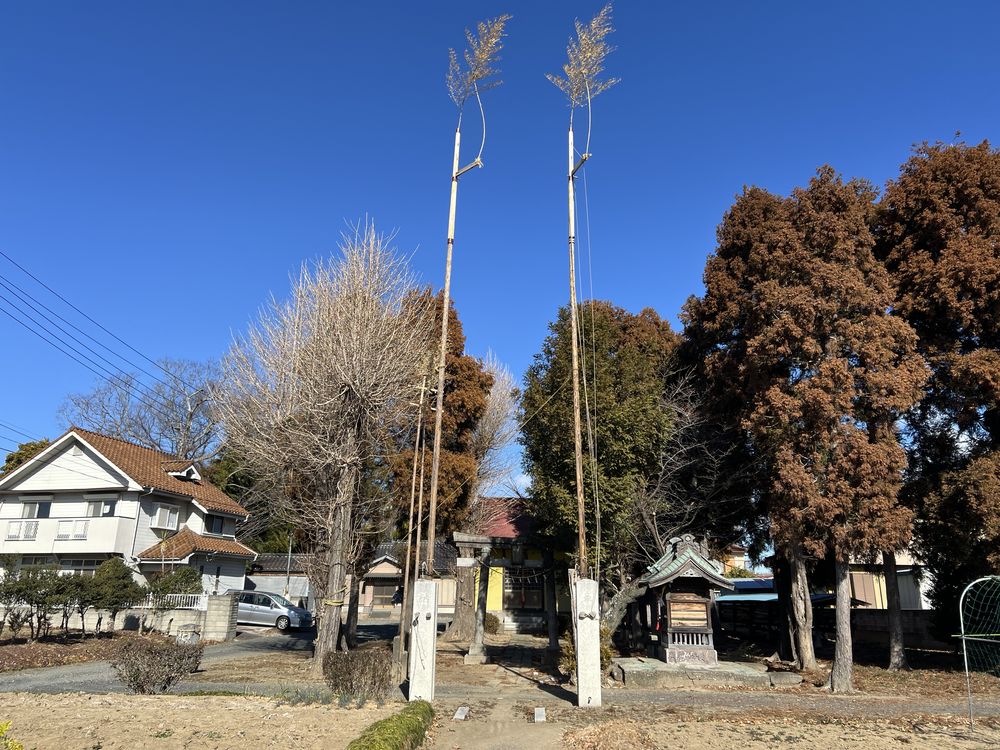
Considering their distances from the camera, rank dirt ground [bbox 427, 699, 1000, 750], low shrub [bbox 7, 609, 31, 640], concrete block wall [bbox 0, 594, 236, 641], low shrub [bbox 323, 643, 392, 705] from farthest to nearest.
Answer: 1. concrete block wall [bbox 0, 594, 236, 641]
2. low shrub [bbox 7, 609, 31, 640]
3. low shrub [bbox 323, 643, 392, 705]
4. dirt ground [bbox 427, 699, 1000, 750]

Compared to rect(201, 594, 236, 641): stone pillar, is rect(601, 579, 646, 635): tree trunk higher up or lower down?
higher up

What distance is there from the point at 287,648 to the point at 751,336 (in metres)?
17.2

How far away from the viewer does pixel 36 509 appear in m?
29.6

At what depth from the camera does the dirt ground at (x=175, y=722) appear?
23.5ft

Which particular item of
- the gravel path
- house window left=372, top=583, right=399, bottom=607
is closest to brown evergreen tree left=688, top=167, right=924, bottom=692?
the gravel path

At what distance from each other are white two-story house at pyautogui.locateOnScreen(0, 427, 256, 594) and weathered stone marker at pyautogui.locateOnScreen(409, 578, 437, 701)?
19731 millimetres

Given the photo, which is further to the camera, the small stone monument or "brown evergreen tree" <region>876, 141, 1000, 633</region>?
the small stone monument

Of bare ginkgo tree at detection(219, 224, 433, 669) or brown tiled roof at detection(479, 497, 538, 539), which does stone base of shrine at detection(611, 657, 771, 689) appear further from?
brown tiled roof at detection(479, 497, 538, 539)

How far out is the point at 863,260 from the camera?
15430 millimetres

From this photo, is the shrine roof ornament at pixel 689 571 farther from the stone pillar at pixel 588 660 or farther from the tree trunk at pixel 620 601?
the stone pillar at pixel 588 660

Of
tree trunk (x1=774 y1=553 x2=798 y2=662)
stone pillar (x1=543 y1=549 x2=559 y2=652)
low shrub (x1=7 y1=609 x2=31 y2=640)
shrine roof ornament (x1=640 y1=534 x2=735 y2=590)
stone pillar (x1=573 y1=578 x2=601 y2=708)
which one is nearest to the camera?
stone pillar (x1=573 y1=578 x2=601 y2=708)

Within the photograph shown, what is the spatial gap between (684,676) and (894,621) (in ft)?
23.0

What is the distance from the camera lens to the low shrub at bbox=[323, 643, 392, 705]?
10.2 meters

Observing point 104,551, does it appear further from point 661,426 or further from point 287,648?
point 661,426
